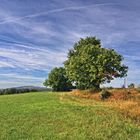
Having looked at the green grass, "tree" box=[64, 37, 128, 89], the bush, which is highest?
"tree" box=[64, 37, 128, 89]

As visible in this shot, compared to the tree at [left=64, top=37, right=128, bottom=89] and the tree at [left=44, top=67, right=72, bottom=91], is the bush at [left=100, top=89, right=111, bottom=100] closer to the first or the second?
the tree at [left=64, top=37, right=128, bottom=89]

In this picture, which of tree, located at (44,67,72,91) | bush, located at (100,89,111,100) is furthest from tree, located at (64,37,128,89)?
tree, located at (44,67,72,91)

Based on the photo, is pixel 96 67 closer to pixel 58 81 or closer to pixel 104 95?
pixel 104 95

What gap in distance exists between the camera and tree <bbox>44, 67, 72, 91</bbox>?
76.9 metres

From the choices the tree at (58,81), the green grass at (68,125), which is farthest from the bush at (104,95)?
the tree at (58,81)

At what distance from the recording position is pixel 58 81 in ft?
255

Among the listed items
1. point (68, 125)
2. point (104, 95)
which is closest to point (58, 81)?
point (104, 95)

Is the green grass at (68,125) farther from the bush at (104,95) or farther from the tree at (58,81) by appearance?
the tree at (58,81)

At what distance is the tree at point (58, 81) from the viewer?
76.9m

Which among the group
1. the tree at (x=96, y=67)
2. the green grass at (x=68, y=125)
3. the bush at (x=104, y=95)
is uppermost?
the tree at (x=96, y=67)

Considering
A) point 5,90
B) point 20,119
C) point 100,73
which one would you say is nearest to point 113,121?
point 20,119

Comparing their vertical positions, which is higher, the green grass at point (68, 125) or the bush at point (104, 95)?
the bush at point (104, 95)

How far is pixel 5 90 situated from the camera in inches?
2955

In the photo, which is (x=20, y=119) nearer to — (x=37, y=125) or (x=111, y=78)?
(x=37, y=125)
